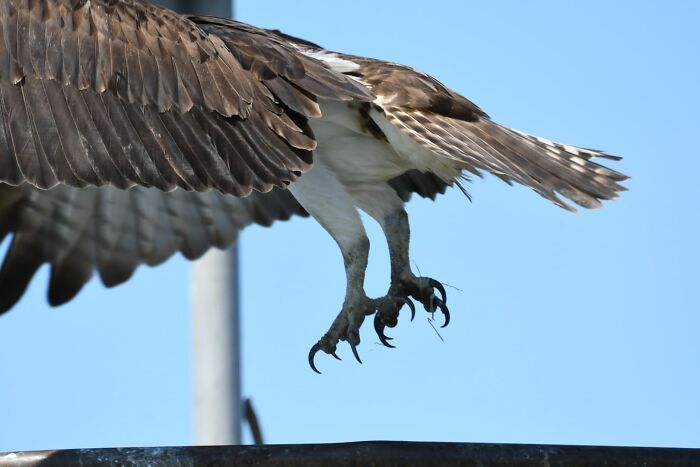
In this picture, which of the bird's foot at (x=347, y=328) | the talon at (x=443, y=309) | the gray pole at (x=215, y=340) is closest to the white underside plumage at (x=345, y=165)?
the bird's foot at (x=347, y=328)

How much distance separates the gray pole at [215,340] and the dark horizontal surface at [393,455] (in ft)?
9.01

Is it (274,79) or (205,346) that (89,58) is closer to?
(274,79)

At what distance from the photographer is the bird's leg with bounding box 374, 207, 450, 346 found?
6159 mm

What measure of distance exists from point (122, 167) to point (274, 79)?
73 cm

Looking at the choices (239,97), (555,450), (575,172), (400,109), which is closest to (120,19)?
(239,97)

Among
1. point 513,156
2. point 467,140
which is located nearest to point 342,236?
point 467,140

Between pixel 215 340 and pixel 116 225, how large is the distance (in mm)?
828

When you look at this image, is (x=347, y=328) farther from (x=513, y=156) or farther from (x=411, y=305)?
(x=513, y=156)

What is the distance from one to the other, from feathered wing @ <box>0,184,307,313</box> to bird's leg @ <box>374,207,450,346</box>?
1.23 meters

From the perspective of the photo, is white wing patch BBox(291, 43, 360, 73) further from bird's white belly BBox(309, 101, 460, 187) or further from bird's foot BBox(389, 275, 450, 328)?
bird's foot BBox(389, 275, 450, 328)

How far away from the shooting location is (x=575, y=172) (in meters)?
5.84

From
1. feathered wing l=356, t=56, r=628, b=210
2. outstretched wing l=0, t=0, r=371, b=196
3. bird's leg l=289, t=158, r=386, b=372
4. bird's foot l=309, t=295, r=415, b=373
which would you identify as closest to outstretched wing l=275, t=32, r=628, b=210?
feathered wing l=356, t=56, r=628, b=210

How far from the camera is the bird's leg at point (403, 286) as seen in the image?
6159mm

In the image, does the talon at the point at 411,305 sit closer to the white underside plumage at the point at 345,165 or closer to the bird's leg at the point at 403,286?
the bird's leg at the point at 403,286
